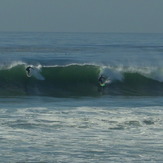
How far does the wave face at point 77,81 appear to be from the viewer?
92.6ft

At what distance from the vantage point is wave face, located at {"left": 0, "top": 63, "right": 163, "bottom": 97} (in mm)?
28234

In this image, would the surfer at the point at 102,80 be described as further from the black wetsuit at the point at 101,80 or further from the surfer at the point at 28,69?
the surfer at the point at 28,69

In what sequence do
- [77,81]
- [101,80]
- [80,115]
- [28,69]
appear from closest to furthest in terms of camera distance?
[80,115] < [101,80] < [77,81] < [28,69]

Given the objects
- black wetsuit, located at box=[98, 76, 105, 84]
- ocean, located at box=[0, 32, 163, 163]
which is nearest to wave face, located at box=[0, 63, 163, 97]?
ocean, located at box=[0, 32, 163, 163]

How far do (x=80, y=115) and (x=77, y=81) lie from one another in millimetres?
10284

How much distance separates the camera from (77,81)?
101 ft

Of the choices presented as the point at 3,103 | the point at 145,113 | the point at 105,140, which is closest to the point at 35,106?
the point at 3,103

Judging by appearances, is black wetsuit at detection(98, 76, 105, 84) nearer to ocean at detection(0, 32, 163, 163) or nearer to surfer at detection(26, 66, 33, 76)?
ocean at detection(0, 32, 163, 163)

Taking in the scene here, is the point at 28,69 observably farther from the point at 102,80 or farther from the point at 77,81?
the point at 102,80

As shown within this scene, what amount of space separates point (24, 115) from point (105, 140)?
12.4 feet

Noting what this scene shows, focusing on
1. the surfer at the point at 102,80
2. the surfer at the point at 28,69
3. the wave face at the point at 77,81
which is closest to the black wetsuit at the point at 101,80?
the surfer at the point at 102,80

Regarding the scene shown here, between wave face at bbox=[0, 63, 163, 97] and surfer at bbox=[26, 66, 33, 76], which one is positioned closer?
wave face at bbox=[0, 63, 163, 97]

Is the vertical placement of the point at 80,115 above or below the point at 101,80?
below

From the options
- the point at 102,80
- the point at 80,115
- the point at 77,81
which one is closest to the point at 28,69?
the point at 77,81
